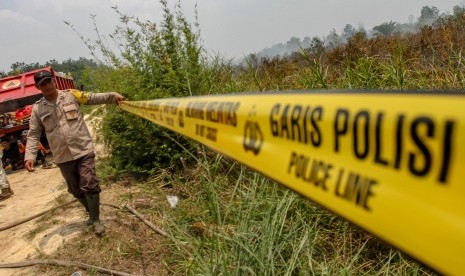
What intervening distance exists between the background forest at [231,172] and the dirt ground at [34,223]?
2.80 feet

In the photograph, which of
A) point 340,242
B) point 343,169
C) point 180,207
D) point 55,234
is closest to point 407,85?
point 340,242

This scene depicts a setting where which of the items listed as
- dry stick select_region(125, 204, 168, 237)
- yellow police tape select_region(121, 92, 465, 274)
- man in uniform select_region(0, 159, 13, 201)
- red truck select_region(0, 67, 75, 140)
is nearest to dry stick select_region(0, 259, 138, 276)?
dry stick select_region(125, 204, 168, 237)

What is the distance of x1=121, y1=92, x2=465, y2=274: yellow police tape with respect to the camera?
0.58 metres

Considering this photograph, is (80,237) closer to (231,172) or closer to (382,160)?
(231,172)

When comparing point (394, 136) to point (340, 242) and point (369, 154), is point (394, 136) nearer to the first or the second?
point (369, 154)

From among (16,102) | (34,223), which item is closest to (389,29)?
(16,102)

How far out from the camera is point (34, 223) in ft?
16.1

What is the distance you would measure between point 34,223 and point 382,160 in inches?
203

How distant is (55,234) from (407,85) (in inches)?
161

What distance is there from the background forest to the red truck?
297cm

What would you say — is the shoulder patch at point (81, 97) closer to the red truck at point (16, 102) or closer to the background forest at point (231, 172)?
the background forest at point (231, 172)

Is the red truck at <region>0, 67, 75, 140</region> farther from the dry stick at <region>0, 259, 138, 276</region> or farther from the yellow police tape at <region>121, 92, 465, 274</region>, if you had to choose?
the yellow police tape at <region>121, 92, 465, 274</region>

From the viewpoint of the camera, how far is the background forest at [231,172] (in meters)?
2.51

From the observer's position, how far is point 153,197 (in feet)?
15.5
